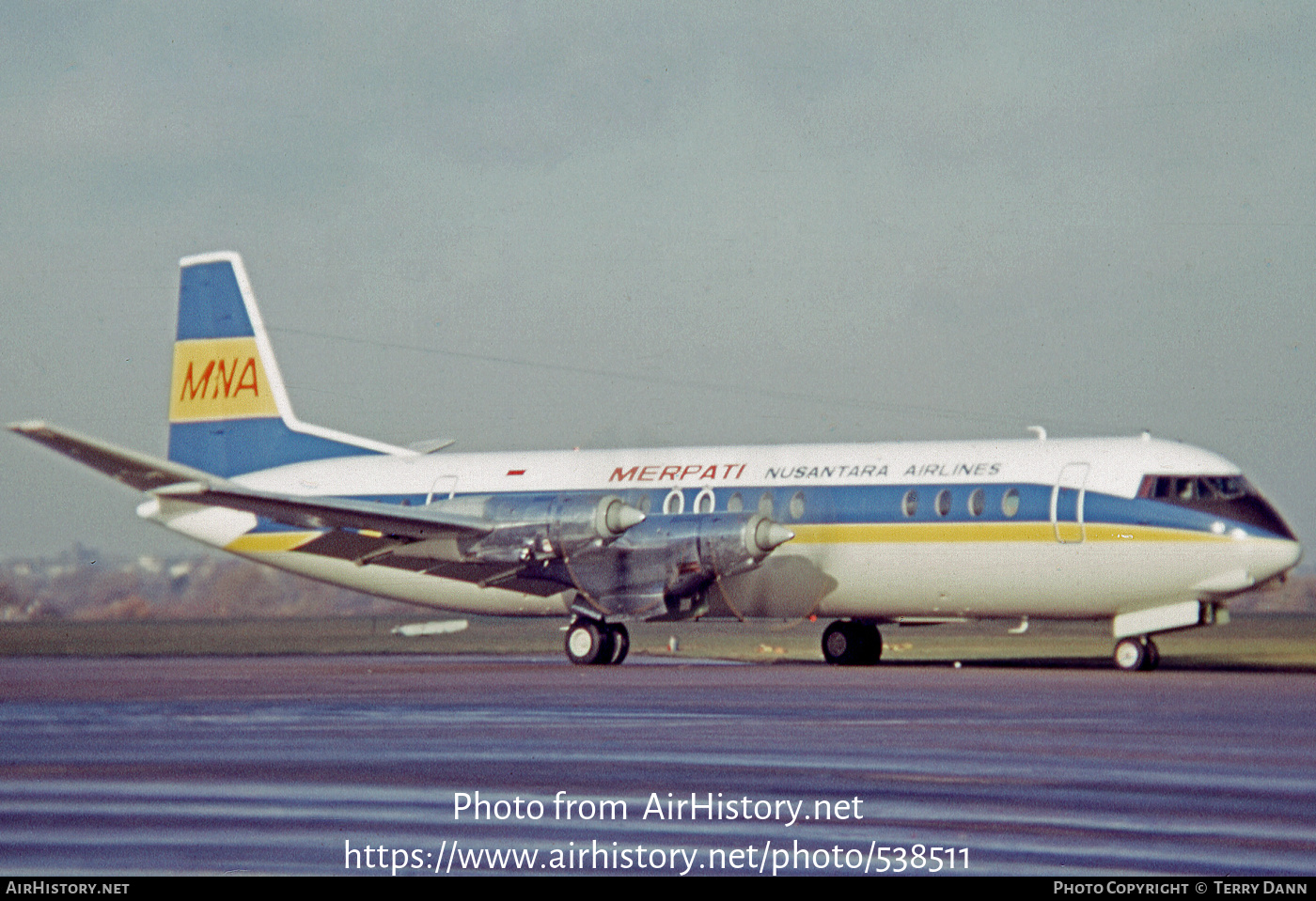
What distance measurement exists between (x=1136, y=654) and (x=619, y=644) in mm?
9587

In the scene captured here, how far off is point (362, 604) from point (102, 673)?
130 feet

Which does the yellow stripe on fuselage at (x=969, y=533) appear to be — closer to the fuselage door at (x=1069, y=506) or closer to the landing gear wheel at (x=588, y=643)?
the fuselage door at (x=1069, y=506)

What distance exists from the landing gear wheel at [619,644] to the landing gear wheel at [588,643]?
16 cm

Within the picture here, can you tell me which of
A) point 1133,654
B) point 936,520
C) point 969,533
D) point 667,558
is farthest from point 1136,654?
point 667,558

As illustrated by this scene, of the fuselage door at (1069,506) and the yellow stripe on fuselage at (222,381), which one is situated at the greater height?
the yellow stripe on fuselage at (222,381)

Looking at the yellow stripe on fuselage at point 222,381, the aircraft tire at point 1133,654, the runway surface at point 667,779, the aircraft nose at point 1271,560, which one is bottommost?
the runway surface at point 667,779

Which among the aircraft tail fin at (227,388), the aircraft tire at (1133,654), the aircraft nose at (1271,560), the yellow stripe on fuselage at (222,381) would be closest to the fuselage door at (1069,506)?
the aircraft tire at (1133,654)

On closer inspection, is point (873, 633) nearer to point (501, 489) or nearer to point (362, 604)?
point (501, 489)

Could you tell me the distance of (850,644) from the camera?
33594 mm

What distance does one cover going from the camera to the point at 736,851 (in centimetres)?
1070

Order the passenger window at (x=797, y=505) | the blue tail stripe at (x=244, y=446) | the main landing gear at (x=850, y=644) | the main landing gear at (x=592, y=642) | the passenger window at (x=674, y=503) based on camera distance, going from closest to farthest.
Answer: the passenger window at (x=797, y=505)
the main landing gear at (x=592, y=642)
the passenger window at (x=674, y=503)
the main landing gear at (x=850, y=644)
the blue tail stripe at (x=244, y=446)

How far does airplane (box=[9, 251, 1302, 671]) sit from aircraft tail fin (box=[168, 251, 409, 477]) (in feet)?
5.34

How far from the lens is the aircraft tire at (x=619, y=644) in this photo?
3281cm

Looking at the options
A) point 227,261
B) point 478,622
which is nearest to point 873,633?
point 227,261
